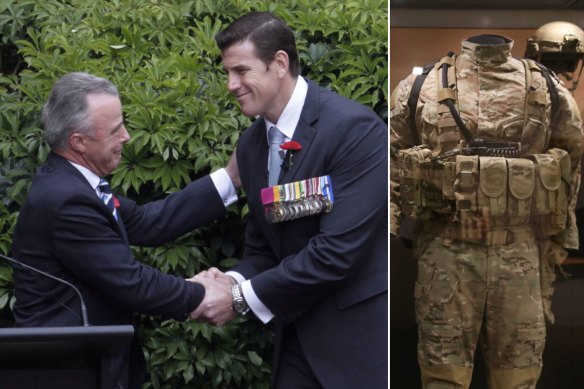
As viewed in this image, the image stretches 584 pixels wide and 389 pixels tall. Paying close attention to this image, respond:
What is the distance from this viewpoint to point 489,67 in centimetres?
344

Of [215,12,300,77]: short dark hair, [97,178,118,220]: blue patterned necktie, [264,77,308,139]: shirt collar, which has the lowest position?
[97,178,118,220]: blue patterned necktie

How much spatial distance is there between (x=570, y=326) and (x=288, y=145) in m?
1.07

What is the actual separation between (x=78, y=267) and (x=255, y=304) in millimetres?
618

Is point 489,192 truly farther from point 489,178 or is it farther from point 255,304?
point 255,304

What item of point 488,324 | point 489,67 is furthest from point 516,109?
point 488,324

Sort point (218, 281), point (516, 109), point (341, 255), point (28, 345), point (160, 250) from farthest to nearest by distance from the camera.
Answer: point (160, 250) < point (218, 281) < point (341, 255) < point (516, 109) < point (28, 345)

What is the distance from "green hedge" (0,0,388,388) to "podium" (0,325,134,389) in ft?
5.05

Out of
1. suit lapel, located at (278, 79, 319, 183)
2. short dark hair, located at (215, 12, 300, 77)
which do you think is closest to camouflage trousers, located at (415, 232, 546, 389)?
suit lapel, located at (278, 79, 319, 183)

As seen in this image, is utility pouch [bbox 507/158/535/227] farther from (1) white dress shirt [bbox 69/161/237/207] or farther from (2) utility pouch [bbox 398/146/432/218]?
→ (1) white dress shirt [bbox 69/161/237/207]

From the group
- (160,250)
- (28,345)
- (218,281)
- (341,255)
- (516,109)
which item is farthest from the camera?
(160,250)

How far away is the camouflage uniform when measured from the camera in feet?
11.2

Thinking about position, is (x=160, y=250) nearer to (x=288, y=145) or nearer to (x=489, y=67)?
(x=288, y=145)

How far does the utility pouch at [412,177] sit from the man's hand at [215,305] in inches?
28.9

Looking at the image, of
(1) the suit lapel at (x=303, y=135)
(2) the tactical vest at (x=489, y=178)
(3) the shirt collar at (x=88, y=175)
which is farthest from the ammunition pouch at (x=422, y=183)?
(3) the shirt collar at (x=88, y=175)
